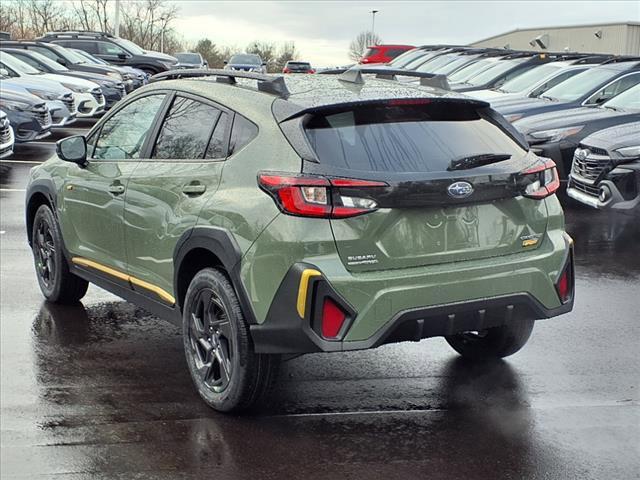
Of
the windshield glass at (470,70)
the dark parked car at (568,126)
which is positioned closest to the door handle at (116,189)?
the dark parked car at (568,126)

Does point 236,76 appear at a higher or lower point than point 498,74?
higher

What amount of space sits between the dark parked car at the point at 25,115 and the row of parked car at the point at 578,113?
663cm

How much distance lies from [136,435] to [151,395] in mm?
568

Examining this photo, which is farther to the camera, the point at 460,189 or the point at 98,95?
the point at 98,95

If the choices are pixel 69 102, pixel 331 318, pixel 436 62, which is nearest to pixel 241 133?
pixel 331 318

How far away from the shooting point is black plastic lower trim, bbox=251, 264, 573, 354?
427 centimetres

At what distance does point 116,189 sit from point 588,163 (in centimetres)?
615

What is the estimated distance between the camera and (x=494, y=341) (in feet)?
18.3

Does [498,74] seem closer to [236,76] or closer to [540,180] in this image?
[236,76]

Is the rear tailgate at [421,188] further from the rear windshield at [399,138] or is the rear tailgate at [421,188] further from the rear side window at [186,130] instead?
the rear side window at [186,130]

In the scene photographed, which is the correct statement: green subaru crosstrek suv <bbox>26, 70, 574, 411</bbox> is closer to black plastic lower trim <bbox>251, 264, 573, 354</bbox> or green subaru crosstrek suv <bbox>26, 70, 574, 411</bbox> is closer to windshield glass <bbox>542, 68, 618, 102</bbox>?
black plastic lower trim <bbox>251, 264, 573, 354</bbox>

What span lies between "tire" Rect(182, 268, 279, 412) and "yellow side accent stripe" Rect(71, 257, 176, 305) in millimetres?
273

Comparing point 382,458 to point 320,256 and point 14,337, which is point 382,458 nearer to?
point 320,256

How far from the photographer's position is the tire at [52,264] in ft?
22.1
